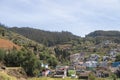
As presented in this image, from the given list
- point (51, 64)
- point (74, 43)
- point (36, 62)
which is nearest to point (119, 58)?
point (51, 64)

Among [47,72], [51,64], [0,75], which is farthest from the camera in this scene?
[51,64]

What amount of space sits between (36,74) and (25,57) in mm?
3868

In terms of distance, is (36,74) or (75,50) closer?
(36,74)

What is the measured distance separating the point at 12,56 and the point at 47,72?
12.1 m

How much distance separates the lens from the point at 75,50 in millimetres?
167125

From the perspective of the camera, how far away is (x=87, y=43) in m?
189

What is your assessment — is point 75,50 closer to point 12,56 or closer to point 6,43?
point 6,43

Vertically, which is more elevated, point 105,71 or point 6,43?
point 6,43

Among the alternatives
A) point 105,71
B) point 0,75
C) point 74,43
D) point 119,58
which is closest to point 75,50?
point 74,43

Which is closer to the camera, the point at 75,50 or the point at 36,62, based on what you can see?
the point at 36,62

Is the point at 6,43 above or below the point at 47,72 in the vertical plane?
above

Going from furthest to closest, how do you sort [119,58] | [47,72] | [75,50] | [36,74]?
[75,50] < [119,58] < [47,72] < [36,74]

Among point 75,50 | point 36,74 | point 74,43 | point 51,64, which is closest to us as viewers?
point 36,74

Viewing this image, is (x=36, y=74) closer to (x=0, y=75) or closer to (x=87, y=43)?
(x=0, y=75)
